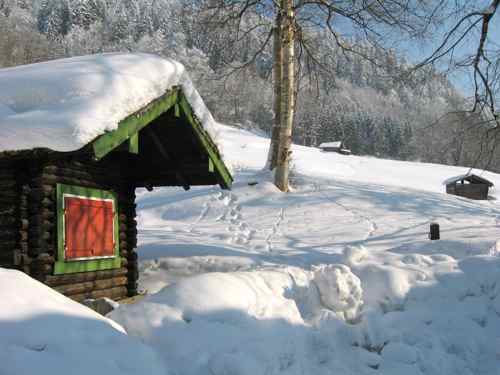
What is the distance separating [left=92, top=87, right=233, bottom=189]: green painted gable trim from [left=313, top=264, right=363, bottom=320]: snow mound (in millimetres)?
2549

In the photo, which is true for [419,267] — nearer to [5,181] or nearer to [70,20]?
[5,181]

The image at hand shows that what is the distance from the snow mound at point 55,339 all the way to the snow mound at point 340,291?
301 centimetres

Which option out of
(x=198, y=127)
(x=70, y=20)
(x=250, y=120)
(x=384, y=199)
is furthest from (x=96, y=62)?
(x=70, y=20)

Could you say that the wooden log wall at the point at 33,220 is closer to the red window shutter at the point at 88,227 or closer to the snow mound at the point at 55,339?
the red window shutter at the point at 88,227

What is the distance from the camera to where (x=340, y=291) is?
20.3 ft

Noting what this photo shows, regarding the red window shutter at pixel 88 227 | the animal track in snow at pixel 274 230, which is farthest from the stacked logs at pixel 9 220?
the animal track in snow at pixel 274 230

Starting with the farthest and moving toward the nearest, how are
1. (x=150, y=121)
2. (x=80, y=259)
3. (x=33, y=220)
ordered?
(x=80, y=259) < (x=150, y=121) < (x=33, y=220)

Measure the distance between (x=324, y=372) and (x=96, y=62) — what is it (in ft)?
15.2

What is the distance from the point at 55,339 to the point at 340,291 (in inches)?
151

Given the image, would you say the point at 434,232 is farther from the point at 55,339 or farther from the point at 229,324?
the point at 55,339

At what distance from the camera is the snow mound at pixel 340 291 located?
6.21 metres

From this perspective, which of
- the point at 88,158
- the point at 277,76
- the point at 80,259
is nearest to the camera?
the point at 88,158

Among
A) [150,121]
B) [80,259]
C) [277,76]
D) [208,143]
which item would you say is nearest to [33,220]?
[80,259]

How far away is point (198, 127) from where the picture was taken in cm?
717
